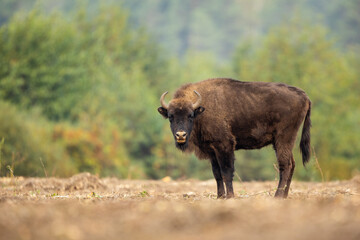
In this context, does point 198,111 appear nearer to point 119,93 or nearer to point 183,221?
point 183,221

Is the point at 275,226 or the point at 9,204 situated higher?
the point at 275,226

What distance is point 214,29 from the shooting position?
140625mm

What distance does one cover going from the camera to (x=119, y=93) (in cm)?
4778

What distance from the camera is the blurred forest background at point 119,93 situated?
3481 centimetres

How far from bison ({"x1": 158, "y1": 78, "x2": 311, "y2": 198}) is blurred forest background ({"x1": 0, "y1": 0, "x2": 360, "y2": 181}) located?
1253 cm

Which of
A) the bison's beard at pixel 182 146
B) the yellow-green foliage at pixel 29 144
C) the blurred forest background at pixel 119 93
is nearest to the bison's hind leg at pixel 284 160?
the bison's beard at pixel 182 146

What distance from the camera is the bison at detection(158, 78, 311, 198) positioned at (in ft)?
36.3

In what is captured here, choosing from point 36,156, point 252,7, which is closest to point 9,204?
point 36,156

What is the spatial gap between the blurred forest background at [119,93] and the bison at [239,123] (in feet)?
41.1

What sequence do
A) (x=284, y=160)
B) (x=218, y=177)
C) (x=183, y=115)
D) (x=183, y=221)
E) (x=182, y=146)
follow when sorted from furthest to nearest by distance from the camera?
(x=218, y=177) → (x=182, y=146) → (x=183, y=115) → (x=284, y=160) → (x=183, y=221)

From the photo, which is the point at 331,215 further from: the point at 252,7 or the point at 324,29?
the point at 252,7

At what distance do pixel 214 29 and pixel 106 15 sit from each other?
→ 75216mm

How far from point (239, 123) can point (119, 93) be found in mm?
37270

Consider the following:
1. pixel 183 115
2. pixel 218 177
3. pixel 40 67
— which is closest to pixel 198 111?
pixel 183 115
